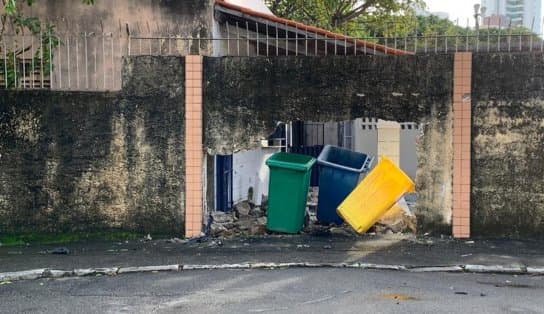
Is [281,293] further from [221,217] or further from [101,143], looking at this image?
[221,217]

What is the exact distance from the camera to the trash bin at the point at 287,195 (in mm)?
8305

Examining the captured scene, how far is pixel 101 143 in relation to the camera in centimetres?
816

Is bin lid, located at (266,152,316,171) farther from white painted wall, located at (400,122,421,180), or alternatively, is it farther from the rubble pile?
white painted wall, located at (400,122,421,180)

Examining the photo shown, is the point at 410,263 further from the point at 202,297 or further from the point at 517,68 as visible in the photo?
the point at 517,68

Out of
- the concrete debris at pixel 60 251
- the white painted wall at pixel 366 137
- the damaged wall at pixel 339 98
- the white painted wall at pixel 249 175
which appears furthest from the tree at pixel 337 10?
the concrete debris at pixel 60 251

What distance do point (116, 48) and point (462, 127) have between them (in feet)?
18.2

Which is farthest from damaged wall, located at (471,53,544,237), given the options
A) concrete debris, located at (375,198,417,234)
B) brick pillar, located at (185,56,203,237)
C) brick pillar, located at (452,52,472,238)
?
brick pillar, located at (185,56,203,237)

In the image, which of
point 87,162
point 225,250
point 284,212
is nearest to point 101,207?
point 87,162

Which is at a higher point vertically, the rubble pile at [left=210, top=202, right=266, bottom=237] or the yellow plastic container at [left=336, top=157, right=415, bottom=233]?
the yellow plastic container at [left=336, top=157, right=415, bottom=233]

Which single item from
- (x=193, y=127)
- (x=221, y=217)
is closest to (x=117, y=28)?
(x=193, y=127)

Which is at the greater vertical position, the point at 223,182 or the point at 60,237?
the point at 223,182

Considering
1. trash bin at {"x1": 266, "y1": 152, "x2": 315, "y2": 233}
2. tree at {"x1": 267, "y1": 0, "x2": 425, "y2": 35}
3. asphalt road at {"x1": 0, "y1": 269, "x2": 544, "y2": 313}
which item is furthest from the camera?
tree at {"x1": 267, "y1": 0, "x2": 425, "y2": 35}

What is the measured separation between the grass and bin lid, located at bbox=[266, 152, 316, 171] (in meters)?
2.02

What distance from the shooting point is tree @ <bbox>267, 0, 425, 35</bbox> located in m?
22.1
